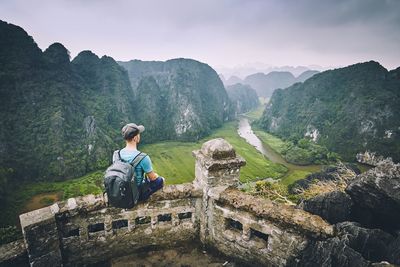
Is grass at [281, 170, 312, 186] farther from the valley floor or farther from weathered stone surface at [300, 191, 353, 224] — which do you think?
weathered stone surface at [300, 191, 353, 224]

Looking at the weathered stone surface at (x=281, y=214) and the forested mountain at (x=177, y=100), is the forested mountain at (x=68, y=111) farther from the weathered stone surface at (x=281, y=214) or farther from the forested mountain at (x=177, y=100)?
the weathered stone surface at (x=281, y=214)

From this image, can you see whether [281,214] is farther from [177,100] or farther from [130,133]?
[177,100]

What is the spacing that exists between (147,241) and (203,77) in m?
172

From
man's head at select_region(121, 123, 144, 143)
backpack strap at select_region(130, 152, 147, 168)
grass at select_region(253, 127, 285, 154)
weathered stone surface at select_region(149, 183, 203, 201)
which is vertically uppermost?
man's head at select_region(121, 123, 144, 143)

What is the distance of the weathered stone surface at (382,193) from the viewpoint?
15.1 feet

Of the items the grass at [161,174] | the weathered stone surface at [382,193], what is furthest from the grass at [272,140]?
the weathered stone surface at [382,193]

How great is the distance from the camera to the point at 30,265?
470 cm

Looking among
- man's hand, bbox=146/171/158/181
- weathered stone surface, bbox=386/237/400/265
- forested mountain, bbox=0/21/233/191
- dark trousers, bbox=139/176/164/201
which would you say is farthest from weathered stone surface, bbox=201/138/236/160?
forested mountain, bbox=0/21/233/191

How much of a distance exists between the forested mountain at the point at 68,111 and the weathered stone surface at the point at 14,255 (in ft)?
183

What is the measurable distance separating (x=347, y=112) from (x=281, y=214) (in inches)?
4184

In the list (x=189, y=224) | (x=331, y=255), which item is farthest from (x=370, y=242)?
(x=189, y=224)

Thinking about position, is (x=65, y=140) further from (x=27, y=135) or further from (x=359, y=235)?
(x=359, y=235)

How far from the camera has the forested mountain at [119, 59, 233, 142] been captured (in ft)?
365

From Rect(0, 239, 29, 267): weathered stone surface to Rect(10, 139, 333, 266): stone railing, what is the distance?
365mm
